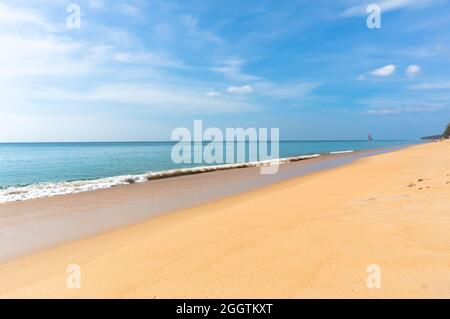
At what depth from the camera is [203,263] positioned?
4.16 m

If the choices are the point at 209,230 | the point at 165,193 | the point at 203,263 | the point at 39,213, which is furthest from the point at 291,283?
the point at 165,193

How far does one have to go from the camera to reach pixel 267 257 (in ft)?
13.6

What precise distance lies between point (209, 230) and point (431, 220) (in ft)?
14.4

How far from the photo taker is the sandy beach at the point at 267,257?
3.26 meters

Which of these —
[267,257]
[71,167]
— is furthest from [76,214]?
[71,167]

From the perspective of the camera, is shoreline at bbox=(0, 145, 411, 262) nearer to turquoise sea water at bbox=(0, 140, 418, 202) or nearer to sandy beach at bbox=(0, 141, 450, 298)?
sandy beach at bbox=(0, 141, 450, 298)

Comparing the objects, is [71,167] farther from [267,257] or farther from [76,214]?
[267,257]

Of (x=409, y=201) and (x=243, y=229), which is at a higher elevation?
(x=409, y=201)

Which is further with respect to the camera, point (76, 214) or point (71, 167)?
point (71, 167)

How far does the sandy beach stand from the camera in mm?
3260

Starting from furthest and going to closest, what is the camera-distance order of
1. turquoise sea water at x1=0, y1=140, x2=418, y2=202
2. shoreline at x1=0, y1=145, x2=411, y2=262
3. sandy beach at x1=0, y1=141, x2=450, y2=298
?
turquoise sea water at x1=0, y1=140, x2=418, y2=202 < shoreline at x1=0, y1=145, x2=411, y2=262 < sandy beach at x1=0, y1=141, x2=450, y2=298

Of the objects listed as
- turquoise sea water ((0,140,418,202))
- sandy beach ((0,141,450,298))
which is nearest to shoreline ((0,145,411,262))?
sandy beach ((0,141,450,298))

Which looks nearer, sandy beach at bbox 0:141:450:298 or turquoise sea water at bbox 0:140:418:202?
sandy beach at bbox 0:141:450:298
